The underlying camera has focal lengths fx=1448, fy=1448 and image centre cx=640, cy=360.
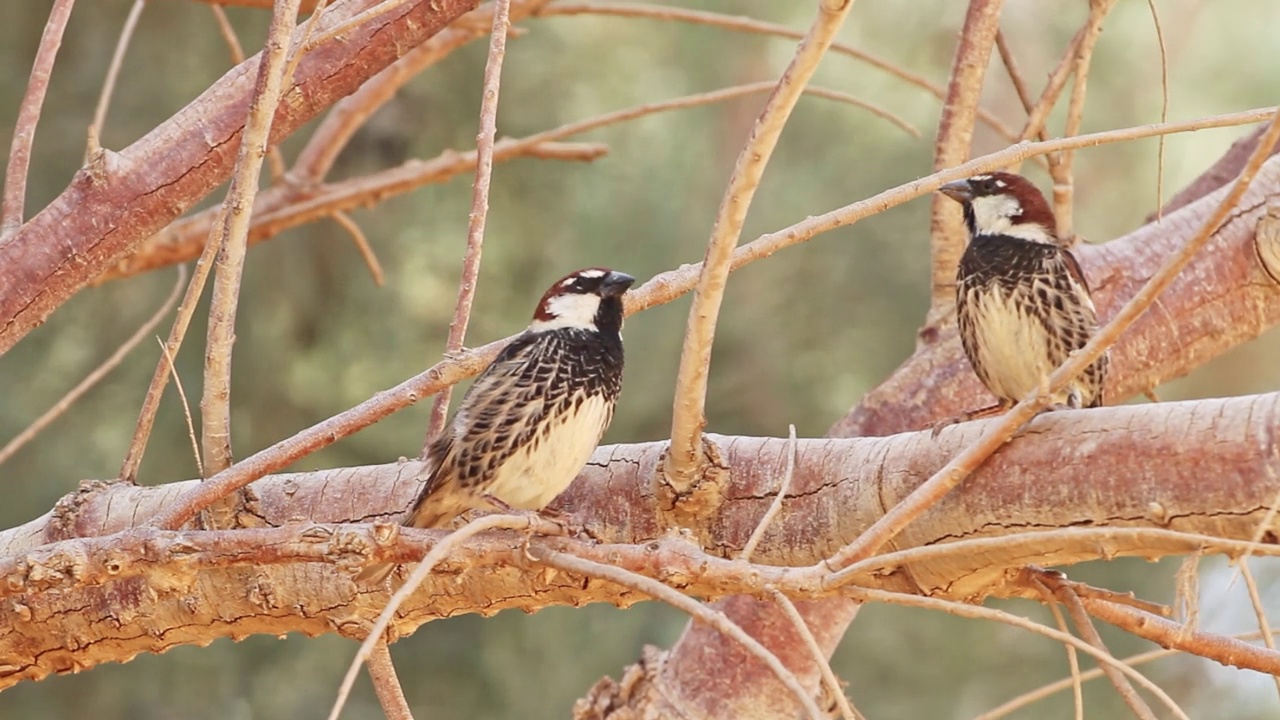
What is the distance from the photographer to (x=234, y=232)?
Result: 5.96 feet

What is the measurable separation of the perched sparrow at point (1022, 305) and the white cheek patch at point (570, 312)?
666 millimetres

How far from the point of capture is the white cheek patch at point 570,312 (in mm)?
2576

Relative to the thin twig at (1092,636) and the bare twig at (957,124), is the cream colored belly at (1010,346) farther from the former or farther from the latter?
the thin twig at (1092,636)

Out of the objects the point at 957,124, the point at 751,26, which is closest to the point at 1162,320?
the point at 957,124

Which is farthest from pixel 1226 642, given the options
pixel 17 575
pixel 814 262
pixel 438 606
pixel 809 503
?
pixel 814 262

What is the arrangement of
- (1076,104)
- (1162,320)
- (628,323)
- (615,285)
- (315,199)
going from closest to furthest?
(615,285)
(1076,104)
(1162,320)
(315,199)
(628,323)

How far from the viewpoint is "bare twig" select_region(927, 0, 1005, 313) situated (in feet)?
9.13

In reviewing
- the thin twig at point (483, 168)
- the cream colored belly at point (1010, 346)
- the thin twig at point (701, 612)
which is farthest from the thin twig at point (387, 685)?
the cream colored belly at point (1010, 346)

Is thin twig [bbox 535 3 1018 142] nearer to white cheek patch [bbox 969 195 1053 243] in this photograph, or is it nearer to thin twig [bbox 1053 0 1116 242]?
thin twig [bbox 1053 0 1116 242]

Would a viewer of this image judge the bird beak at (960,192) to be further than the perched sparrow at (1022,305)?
Yes

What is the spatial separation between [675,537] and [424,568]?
15.2 inches

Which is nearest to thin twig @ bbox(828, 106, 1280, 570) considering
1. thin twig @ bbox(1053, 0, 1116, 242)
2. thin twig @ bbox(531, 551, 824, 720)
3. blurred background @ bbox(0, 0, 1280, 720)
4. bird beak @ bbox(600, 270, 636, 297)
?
thin twig @ bbox(531, 551, 824, 720)

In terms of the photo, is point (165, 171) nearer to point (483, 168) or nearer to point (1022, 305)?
point (483, 168)

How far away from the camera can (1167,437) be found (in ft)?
5.32
